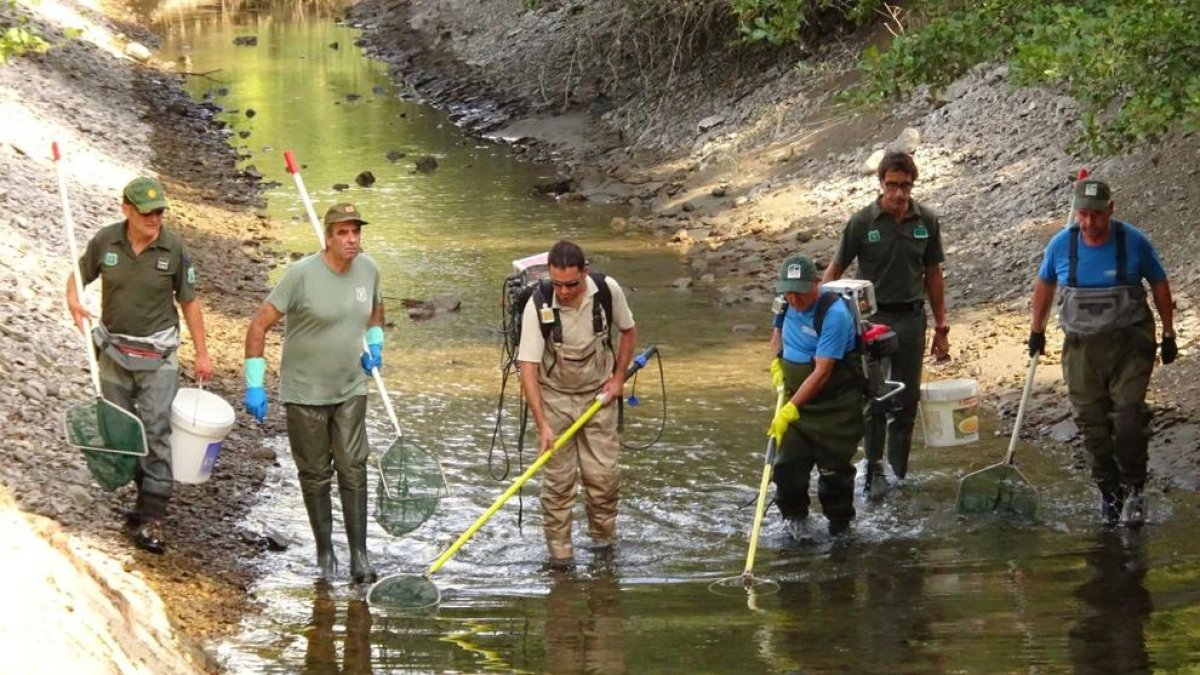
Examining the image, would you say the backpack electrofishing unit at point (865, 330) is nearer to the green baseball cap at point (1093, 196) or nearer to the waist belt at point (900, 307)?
the waist belt at point (900, 307)

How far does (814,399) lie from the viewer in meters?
9.93

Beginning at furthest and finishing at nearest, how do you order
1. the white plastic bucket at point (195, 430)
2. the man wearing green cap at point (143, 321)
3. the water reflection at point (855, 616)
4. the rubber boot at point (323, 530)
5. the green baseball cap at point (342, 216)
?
the rubber boot at point (323, 530) → the white plastic bucket at point (195, 430) → the man wearing green cap at point (143, 321) → the green baseball cap at point (342, 216) → the water reflection at point (855, 616)

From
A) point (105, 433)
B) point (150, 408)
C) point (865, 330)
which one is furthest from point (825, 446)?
point (105, 433)

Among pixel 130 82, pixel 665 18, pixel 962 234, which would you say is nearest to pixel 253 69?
pixel 130 82

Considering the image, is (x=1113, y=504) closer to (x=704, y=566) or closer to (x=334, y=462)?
(x=704, y=566)

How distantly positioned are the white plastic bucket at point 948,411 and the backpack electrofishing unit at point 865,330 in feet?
1.45

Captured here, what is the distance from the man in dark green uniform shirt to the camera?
1074 cm

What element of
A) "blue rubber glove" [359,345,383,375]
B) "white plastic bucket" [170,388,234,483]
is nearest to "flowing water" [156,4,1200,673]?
"white plastic bucket" [170,388,234,483]

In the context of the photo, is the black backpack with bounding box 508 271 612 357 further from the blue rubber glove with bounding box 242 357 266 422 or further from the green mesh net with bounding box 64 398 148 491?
the green mesh net with bounding box 64 398 148 491

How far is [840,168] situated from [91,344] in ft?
42.9

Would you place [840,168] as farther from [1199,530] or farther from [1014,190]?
[1199,530]

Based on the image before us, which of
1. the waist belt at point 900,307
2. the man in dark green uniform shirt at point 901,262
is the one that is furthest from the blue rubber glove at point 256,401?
the waist belt at point 900,307

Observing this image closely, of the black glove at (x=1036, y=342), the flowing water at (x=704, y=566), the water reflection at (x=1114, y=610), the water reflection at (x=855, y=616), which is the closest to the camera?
the water reflection at (x=1114, y=610)

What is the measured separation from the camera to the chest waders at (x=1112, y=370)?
32.6 ft
